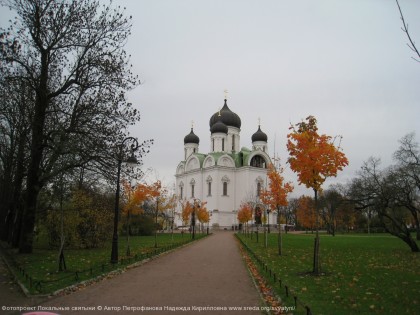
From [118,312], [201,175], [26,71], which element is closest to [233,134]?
[201,175]

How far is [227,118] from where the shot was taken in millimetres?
77938

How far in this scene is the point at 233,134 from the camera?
259 feet

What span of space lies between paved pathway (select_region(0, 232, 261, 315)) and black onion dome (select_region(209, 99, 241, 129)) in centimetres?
6401

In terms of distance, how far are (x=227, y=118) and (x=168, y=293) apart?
2708 inches

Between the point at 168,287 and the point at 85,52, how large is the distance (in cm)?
1292

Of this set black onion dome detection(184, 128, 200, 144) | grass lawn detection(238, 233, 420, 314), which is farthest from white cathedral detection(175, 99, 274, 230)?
grass lawn detection(238, 233, 420, 314)

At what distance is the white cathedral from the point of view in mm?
71000

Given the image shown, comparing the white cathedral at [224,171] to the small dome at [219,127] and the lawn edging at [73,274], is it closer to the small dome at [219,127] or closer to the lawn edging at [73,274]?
the small dome at [219,127]

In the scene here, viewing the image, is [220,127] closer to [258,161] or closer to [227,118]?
[227,118]

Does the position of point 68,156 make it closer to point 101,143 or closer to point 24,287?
point 101,143

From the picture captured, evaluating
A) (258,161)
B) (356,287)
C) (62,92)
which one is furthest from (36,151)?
(258,161)

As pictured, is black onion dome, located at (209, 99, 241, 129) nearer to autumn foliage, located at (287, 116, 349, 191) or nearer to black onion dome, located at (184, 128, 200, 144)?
black onion dome, located at (184, 128, 200, 144)

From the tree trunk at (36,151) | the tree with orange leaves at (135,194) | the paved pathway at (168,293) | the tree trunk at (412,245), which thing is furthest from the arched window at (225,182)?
the paved pathway at (168,293)

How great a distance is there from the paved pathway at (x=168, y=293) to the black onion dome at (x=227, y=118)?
64008mm
